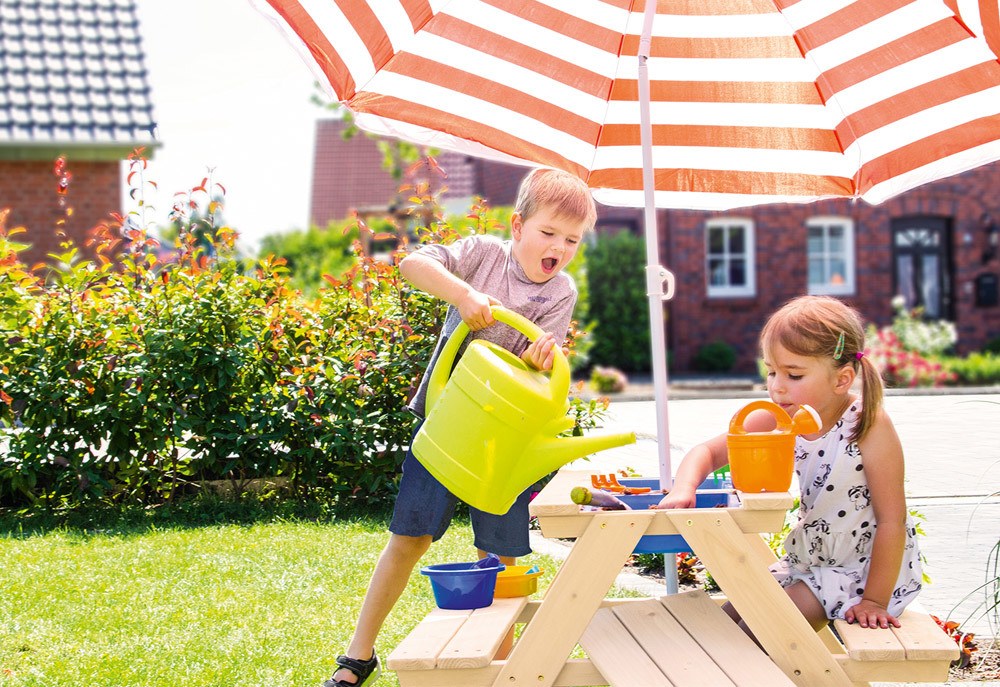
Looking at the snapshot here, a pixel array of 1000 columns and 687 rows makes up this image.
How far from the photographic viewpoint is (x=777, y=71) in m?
3.59

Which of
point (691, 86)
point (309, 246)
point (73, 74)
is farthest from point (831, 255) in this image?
point (691, 86)

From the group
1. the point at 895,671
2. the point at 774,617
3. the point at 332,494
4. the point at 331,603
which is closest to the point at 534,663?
the point at 774,617

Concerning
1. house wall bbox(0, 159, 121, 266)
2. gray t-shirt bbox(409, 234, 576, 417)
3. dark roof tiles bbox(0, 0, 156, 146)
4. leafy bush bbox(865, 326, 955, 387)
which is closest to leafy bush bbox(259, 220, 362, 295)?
dark roof tiles bbox(0, 0, 156, 146)

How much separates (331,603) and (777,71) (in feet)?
7.99

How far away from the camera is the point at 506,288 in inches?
125

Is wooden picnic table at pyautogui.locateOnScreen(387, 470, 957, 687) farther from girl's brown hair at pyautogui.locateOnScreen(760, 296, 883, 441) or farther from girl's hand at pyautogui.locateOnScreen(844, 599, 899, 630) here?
girl's brown hair at pyautogui.locateOnScreen(760, 296, 883, 441)

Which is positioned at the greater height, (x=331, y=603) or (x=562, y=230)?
(x=562, y=230)

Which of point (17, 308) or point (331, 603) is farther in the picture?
point (17, 308)

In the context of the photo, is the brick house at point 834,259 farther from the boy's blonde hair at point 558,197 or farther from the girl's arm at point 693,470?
the girl's arm at point 693,470

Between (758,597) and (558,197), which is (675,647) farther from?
(558,197)

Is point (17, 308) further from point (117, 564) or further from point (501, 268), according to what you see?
point (501, 268)

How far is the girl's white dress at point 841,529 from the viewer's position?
2.85m

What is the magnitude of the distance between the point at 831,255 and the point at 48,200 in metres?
13.8

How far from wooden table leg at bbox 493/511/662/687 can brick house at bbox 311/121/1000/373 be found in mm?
17566
